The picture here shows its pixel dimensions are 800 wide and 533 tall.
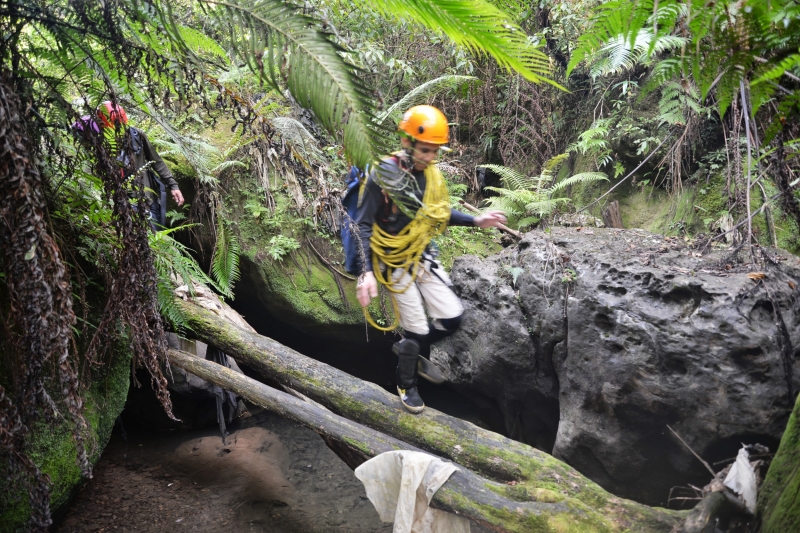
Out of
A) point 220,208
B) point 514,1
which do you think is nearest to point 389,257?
point 514,1

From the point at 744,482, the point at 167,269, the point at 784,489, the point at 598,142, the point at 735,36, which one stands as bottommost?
the point at 744,482

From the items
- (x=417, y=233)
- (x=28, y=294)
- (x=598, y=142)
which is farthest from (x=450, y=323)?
(x=598, y=142)

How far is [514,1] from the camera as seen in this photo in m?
2.53

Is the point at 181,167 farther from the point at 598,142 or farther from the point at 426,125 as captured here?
the point at 598,142

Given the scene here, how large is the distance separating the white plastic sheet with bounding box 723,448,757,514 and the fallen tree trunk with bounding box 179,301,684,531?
356 mm

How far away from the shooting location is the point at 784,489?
2.35 m

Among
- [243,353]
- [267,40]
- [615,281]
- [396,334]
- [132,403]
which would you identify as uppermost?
[267,40]

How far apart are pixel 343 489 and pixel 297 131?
347 centimetres

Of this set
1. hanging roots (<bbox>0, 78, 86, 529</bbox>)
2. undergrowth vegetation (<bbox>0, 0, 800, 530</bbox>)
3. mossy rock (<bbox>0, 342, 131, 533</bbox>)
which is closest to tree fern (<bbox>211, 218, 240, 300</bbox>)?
undergrowth vegetation (<bbox>0, 0, 800, 530</bbox>)

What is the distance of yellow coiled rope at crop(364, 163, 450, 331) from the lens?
10.6 feet

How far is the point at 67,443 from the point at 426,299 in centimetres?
258

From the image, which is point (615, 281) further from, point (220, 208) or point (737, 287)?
point (220, 208)

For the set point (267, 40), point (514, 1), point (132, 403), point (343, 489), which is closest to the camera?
point (267, 40)

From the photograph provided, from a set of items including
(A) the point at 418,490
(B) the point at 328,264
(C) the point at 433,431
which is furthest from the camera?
(B) the point at 328,264
